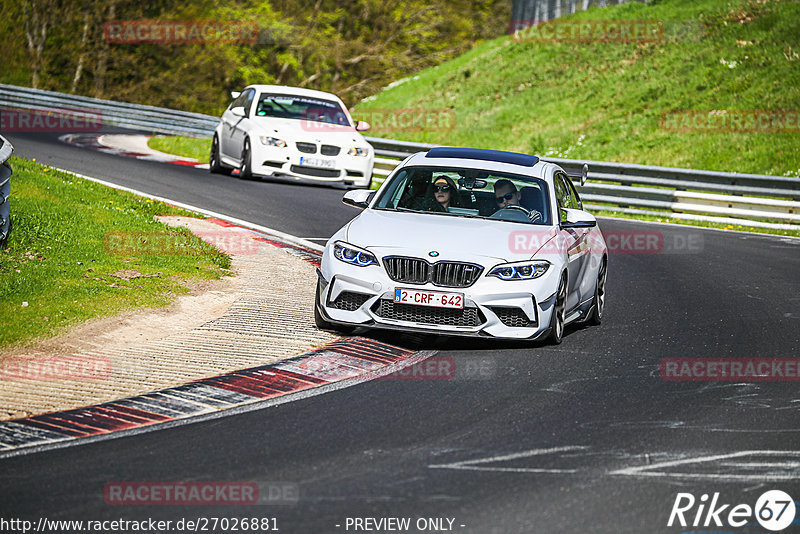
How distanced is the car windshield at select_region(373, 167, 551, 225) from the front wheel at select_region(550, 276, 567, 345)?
80cm

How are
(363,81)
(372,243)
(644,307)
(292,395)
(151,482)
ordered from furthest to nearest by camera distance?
(363,81)
(644,307)
(372,243)
(292,395)
(151,482)

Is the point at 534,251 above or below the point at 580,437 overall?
above

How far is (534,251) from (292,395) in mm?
2686

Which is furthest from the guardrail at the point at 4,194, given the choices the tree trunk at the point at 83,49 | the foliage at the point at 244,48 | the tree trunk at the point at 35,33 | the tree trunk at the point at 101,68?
the tree trunk at the point at 101,68

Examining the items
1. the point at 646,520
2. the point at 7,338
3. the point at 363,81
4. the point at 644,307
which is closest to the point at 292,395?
the point at 7,338

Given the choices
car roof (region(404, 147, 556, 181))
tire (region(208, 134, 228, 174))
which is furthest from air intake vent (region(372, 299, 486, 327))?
tire (region(208, 134, 228, 174))

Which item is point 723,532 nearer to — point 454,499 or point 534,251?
point 454,499

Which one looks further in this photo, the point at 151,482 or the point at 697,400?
the point at 697,400

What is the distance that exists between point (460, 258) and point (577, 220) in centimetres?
153

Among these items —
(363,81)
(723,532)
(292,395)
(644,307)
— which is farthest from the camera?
(363,81)

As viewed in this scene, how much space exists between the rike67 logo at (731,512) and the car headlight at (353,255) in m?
3.96

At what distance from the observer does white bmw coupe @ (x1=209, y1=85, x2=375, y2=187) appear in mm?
19906

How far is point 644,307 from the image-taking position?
1190 cm

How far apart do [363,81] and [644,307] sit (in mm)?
47096
